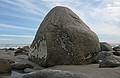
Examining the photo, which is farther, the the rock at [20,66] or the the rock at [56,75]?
the the rock at [20,66]

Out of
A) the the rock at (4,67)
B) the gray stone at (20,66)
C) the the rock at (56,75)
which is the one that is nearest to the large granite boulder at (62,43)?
A: the gray stone at (20,66)

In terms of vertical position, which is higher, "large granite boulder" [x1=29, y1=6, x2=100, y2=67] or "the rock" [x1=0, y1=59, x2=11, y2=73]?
"large granite boulder" [x1=29, y1=6, x2=100, y2=67]

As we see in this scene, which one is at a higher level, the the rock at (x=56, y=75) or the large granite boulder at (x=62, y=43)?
the large granite boulder at (x=62, y=43)

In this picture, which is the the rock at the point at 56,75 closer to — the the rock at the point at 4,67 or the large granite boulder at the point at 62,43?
the the rock at the point at 4,67

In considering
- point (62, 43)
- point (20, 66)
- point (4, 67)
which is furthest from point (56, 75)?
point (62, 43)

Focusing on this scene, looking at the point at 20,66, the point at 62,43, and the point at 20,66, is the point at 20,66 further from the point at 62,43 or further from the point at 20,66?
the point at 62,43

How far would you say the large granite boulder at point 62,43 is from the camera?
20.4 feet

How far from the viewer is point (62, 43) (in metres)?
6.35

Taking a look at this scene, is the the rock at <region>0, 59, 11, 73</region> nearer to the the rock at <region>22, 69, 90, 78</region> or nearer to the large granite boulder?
the large granite boulder

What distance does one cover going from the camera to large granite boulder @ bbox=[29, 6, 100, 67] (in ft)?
20.4

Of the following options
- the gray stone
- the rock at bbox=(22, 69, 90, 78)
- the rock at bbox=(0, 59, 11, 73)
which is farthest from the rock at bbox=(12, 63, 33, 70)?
the rock at bbox=(22, 69, 90, 78)

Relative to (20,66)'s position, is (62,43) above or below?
above

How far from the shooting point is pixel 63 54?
621 centimetres

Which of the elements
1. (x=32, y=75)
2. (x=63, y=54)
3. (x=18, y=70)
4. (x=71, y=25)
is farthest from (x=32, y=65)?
(x=32, y=75)
